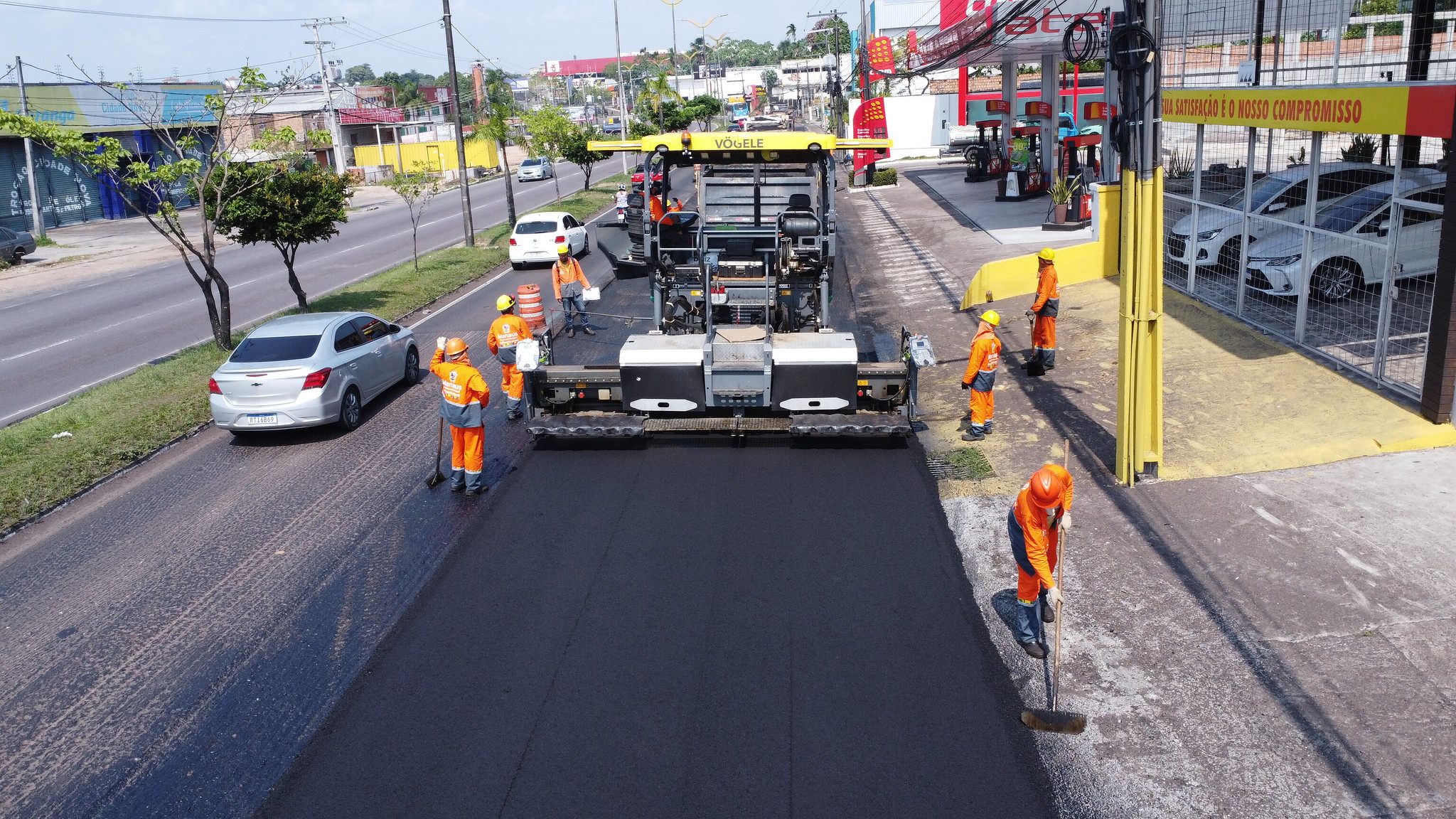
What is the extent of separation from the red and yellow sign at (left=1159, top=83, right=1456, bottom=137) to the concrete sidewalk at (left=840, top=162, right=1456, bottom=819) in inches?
110

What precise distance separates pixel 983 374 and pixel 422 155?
208ft

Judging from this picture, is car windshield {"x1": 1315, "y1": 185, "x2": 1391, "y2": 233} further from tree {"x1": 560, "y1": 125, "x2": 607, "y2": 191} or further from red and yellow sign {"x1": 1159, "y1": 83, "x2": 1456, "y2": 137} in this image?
tree {"x1": 560, "y1": 125, "x2": 607, "y2": 191}

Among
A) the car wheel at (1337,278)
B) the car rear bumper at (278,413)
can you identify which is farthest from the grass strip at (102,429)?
the car wheel at (1337,278)

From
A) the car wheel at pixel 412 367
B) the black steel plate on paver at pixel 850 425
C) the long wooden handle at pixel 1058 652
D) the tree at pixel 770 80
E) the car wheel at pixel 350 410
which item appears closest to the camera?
the long wooden handle at pixel 1058 652

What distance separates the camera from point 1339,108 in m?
11.9

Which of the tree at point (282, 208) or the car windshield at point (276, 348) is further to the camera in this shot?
the tree at point (282, 208)

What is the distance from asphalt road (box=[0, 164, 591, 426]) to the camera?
18438mm

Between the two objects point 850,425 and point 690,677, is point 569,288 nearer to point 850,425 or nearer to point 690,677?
point 850,425

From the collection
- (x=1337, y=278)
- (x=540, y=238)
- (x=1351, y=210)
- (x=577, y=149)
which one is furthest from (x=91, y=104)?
(x=1337, y=278)

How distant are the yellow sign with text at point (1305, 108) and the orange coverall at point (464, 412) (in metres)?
9.55

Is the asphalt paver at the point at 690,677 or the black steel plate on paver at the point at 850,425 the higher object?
the black steel plate on paver at the point at 850,425

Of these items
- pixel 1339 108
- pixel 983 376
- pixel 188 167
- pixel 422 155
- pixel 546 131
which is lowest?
pixel 983 376

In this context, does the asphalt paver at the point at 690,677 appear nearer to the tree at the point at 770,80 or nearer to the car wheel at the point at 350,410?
the car wheel at the point at 350,410

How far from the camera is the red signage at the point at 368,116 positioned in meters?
69.2
